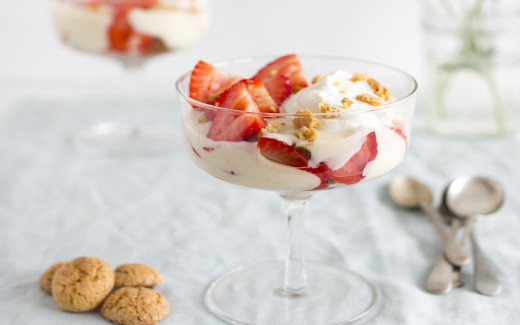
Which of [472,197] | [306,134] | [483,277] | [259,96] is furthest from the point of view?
[472,197]

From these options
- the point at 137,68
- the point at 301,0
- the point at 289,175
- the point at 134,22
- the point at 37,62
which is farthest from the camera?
the point at 37,62

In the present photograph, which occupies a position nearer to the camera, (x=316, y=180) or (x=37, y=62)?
(x=316, y=180)

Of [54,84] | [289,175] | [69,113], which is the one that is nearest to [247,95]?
[289,175]

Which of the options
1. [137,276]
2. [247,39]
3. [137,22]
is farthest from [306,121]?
[247,39]

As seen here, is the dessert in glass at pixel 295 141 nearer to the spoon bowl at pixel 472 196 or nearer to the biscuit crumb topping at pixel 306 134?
the biscuit crumb topping at pixel 306 134

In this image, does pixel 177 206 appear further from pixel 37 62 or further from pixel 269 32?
pixel 37 62

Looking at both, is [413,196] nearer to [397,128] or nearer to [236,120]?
[397,128]

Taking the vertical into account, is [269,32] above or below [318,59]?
below
